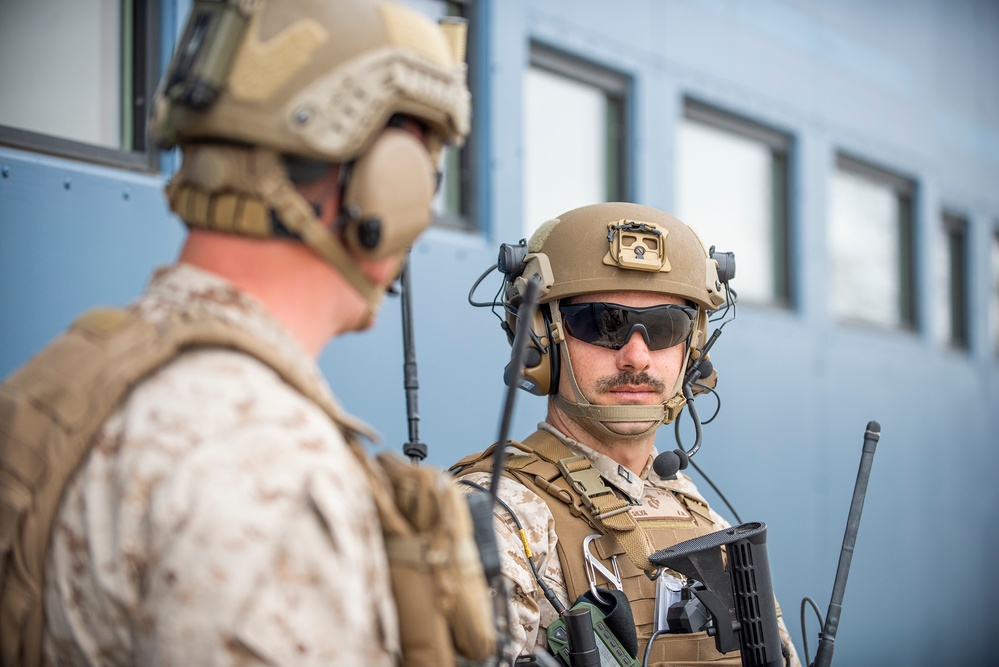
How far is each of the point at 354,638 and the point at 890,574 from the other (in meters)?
6.66

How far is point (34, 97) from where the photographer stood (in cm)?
304

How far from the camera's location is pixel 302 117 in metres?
1.40

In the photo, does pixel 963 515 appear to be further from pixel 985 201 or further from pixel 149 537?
pixel 149 537

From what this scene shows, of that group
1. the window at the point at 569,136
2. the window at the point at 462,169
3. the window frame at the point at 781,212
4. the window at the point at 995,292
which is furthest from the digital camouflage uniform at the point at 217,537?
the window at the point at 995,292

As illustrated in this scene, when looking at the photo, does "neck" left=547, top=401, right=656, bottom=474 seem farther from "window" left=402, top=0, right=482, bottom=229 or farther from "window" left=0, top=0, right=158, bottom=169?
"window" left=402, top=0, right=482, bottom=229

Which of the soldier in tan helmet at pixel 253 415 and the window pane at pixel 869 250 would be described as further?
the window pane at pixel 869 250

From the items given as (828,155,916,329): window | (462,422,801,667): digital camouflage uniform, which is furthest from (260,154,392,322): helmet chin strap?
(828,155,916,329): window

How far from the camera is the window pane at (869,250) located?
7.63 m

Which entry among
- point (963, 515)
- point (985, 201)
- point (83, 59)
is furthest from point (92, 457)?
point (985, 201)

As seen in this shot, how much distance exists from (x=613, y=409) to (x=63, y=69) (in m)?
1.81

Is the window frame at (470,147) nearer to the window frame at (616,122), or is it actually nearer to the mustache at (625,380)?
the window frame at (616,122)

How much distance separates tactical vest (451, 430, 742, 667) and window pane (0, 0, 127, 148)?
1452mm

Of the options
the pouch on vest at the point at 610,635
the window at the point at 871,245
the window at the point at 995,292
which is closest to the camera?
the pouch on vest at the point at 610,635

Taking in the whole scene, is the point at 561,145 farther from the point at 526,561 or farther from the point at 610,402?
the point at 526,561
